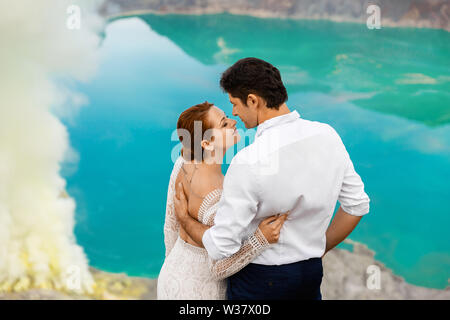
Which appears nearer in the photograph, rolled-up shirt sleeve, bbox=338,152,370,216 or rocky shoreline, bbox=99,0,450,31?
rolled-up shirt sleeve, bbox=338,152,370,216

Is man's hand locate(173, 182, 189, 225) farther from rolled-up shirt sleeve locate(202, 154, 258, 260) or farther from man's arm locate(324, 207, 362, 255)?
man's arm locate(324, 207, 362, 255)

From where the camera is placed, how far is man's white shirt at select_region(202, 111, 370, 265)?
1278 millimetres

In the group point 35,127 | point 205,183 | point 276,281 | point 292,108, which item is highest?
point 292,108

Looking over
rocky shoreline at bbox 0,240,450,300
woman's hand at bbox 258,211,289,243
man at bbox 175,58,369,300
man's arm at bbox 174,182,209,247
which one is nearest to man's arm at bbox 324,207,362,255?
man at bbox 175,58,369,300

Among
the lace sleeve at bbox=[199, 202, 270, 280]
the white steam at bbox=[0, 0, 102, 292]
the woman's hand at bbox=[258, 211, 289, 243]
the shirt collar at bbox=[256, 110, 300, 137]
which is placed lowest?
the lace sleeve at bbox=[199, 202, 270, 280]

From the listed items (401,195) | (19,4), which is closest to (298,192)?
(401,195)

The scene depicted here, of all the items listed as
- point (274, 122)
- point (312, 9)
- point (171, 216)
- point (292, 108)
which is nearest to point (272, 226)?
point (274, 122)

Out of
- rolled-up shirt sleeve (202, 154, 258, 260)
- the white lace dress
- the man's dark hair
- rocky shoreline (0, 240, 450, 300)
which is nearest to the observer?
rolled-up shirt sleeve (202, 154, 258, 260)

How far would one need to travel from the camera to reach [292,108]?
4219 mm

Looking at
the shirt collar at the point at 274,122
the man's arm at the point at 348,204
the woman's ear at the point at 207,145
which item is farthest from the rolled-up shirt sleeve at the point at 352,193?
the woman's ear at the point at 207,145

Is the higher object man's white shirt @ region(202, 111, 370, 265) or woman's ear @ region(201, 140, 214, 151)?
woman's ear @ region(201, 140, 214, 151)

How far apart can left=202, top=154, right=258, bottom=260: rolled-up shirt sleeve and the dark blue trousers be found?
0.14 metres

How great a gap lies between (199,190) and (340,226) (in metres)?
0.58

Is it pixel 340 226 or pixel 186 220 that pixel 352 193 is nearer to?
pixel 340 226
